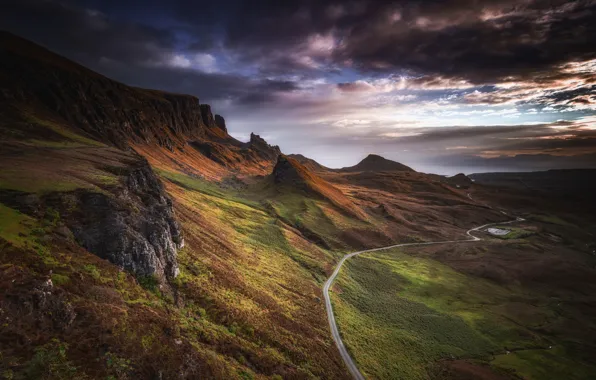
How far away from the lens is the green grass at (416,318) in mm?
Answer: 43938

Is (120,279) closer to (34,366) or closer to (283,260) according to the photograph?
(34,366)

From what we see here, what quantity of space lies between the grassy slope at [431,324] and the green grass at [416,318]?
0.57ft

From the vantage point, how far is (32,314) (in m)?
16.0

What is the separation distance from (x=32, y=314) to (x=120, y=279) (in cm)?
807

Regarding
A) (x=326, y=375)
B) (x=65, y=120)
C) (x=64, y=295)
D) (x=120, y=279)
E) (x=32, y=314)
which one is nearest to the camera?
(x=32, y=314)

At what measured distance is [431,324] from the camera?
59.0 metres

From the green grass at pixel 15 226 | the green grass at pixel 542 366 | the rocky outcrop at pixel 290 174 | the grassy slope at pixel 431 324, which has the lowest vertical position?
the green grass at pixel 542 366

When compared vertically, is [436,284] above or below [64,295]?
below

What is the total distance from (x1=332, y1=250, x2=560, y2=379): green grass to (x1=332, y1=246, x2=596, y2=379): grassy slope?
17 cm

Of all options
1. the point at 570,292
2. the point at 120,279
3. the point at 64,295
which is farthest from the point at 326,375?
the point at 570,292

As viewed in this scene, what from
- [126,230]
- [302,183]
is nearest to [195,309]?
[126,230]

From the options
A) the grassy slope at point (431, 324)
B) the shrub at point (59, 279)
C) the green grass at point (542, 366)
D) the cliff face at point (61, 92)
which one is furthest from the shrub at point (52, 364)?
the cliff face at point (61, 92)

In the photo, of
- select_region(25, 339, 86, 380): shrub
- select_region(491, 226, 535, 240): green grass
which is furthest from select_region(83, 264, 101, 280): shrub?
select_region(491, 226, 535, 240): green grass

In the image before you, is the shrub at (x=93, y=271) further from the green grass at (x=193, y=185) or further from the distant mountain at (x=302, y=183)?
the distant mountain at (x=302, y=183)
